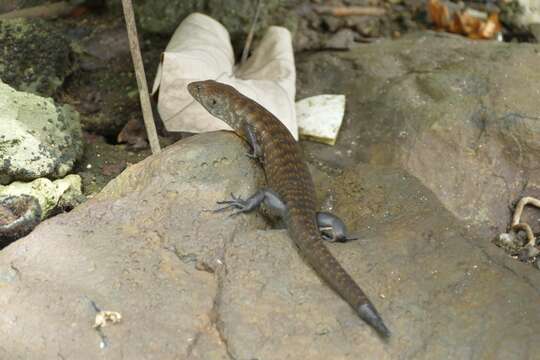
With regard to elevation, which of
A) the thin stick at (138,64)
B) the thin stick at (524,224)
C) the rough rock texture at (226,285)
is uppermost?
the thin stick at (138,64)

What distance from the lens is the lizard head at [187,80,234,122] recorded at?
5.54 meters

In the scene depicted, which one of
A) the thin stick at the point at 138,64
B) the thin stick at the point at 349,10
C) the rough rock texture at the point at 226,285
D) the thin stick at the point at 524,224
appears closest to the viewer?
the rough rock texture at the point at 226,285

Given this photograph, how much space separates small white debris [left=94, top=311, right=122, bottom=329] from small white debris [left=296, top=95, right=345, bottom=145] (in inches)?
123

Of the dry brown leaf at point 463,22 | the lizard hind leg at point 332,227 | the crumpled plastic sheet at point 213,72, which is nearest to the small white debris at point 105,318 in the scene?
the lizard hind leg at point 332,227

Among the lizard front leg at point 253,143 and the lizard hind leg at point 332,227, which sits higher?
the lizard front leg at point 253,143

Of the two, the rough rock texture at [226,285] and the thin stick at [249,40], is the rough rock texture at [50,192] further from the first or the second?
the thin stick at [249,40]

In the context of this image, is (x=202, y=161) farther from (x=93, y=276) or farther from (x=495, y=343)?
(x=495, y=343)

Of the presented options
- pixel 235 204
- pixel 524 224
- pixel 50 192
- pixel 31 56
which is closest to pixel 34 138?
pixel 50 192

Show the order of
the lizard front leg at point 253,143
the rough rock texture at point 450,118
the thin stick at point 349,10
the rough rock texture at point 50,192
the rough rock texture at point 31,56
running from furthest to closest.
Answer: the thin stick at point 349,10, the rough rock texture at point 31,56, the rough rock texture at point 450,118, the lizard front leg at point 253,143, the rough rock texture at point 50,192

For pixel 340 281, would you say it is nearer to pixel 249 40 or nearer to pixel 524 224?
pixel 524 224

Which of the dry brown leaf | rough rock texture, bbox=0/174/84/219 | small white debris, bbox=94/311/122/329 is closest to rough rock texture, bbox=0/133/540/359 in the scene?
small white debris, bbox=94/311/122/329

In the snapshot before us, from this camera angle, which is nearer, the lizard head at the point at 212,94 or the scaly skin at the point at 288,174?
the scaly skin at the point at 288,174

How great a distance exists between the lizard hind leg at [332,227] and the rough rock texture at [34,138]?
82.0 inches

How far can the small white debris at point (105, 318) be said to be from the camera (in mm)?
3572
